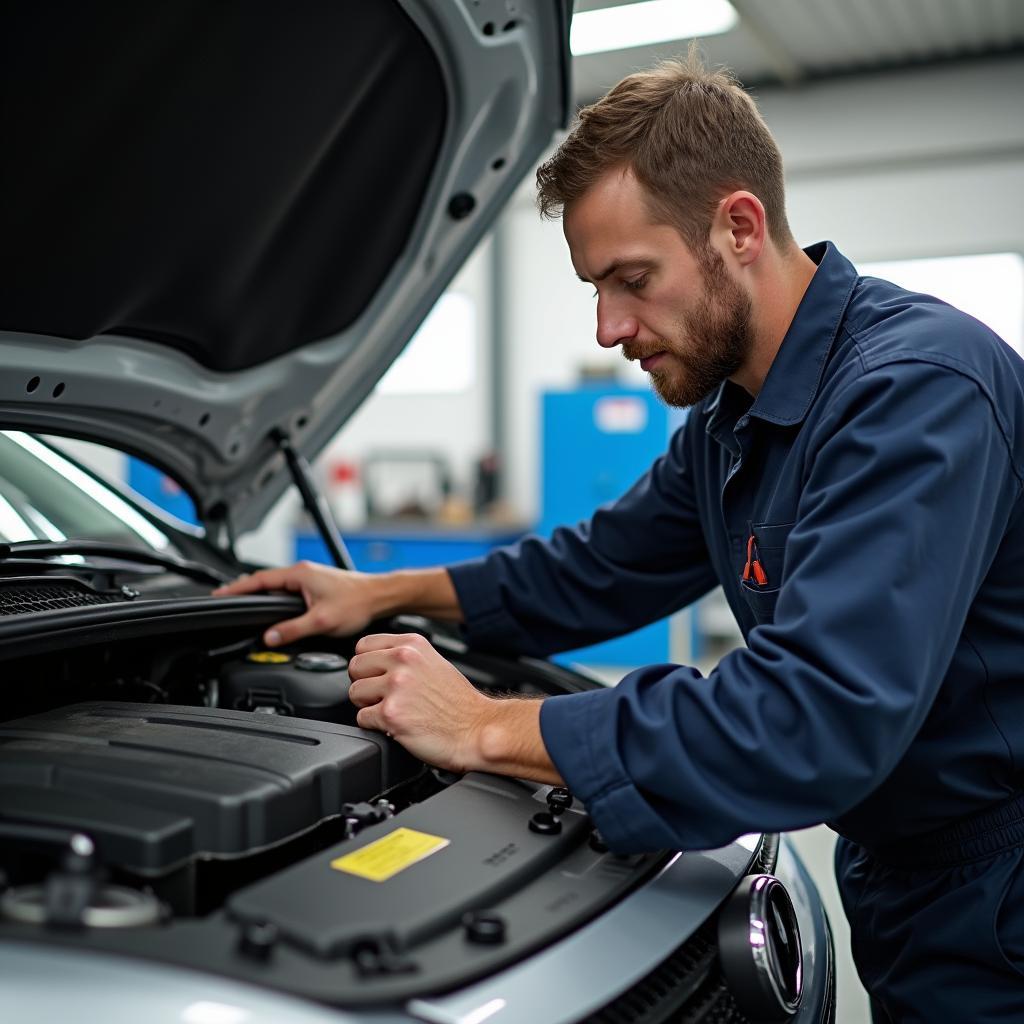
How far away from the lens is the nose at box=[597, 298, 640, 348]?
1.24 m

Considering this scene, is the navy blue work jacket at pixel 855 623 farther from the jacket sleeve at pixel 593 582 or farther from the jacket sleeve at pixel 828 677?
the jacket sleeve at pixel 593 582

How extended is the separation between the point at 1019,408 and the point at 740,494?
34 centimetres

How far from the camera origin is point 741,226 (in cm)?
121

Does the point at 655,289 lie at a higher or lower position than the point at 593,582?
higher

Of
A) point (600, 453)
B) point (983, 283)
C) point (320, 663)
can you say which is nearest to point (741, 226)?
point (320, 663)

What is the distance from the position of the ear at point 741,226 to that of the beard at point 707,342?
0.08ft

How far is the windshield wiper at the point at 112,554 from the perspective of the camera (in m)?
1.40

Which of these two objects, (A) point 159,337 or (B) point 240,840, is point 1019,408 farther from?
(A) point 159,337

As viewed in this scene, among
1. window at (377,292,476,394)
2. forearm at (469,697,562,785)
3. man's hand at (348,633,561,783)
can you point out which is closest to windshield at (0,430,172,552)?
man's hand at (348,633,561,783)

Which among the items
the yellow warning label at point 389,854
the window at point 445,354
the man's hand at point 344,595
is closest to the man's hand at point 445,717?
the yellow warning label at point 389,854

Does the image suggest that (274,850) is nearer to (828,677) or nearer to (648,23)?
(828,677)

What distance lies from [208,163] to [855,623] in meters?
0.95

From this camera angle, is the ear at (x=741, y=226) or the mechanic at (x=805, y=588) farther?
the ear at (x=741, y=226)

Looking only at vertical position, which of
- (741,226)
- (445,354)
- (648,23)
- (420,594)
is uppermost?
(648,23)
